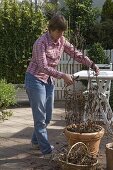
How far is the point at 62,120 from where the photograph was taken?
855 centimetres

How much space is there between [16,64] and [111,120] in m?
3.60

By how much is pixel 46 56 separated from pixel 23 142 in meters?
1.69

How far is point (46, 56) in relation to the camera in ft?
18.8

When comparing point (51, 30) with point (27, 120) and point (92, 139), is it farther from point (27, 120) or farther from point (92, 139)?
point (27, 120)

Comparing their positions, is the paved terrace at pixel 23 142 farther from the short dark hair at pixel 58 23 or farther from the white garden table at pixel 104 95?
the short dark hair at pixel 58 23

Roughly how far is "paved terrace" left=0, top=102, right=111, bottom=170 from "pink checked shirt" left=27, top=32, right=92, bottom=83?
107cm

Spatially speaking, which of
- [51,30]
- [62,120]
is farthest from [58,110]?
[51,30]

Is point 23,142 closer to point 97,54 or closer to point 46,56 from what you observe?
point 46,56

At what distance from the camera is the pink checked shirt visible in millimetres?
5512

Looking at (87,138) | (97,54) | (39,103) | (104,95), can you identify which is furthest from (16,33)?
(87,138)

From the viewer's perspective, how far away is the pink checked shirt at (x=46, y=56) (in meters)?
5.51

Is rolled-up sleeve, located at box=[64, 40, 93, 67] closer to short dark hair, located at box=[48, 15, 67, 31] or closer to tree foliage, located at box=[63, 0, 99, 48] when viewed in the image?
short dark hair, located at box=[48, 15, 67, 31]

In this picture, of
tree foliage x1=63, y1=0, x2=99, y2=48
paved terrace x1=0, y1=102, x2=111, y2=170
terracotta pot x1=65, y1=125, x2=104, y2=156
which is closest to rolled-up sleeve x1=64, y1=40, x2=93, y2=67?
terracotta pot x1=65, y1=125, x2=104, y2=156

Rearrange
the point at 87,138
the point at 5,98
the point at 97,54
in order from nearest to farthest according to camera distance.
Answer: the point at 87,138 → the point at 5,98 → the point at 97,54
